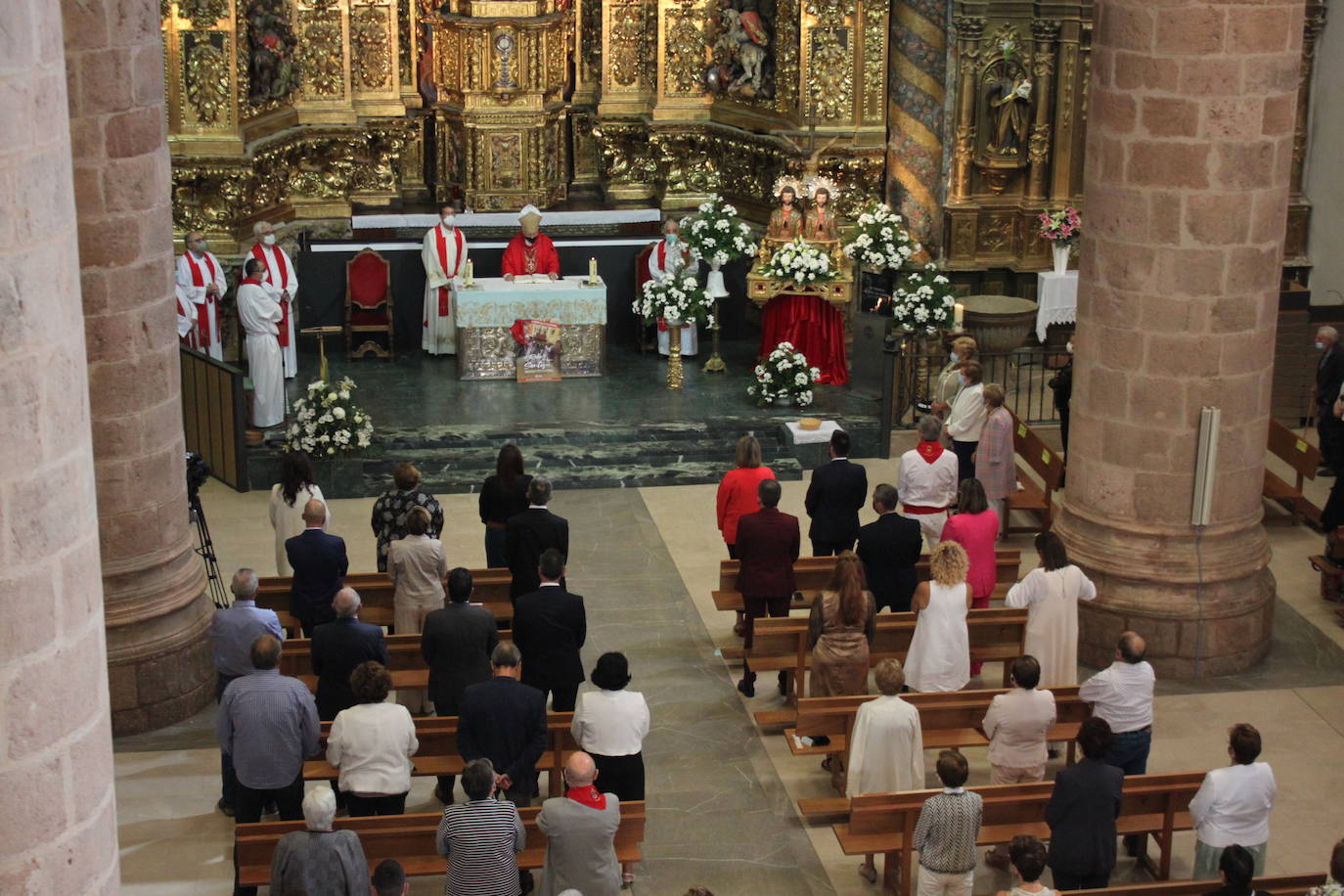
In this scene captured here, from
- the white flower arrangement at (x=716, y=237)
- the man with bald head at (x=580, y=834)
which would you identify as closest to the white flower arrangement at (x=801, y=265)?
the white flower arrangement at (x=716, y=237)

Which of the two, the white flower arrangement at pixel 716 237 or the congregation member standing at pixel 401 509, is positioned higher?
the white flower arrangement at pixel 716 237

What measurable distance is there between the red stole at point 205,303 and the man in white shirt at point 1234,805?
39.3 feet

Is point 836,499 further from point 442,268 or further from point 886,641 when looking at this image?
point 442,268

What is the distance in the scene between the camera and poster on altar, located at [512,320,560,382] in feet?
65.6

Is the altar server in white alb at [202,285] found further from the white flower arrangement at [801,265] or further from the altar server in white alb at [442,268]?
the white flower arrangement at [801,265]

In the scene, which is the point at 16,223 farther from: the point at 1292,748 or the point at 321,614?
the point at 1292,748

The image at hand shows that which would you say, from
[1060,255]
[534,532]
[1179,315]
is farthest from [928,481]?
[1060,255]

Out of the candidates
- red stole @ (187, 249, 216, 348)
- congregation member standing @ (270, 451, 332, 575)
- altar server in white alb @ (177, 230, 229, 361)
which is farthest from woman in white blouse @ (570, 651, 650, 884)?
red stole @ (187, 249, 216, 348)

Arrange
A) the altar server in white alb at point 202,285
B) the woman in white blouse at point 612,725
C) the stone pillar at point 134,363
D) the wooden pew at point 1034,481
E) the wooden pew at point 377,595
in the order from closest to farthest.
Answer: the woman in white blouse at point 612,725, the stone pillar at point 134,363, the wooden pew at point 377,595, the wooden pew at point 1034,481, the altar server in white alb at point 202,285

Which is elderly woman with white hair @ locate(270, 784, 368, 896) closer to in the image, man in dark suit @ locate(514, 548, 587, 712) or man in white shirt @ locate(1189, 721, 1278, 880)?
man in dark suit @ locate(514, 548, 587, 712)

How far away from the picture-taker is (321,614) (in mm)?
12328

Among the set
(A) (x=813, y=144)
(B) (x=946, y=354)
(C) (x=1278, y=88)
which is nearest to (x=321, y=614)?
(C) (x=1278, y=88)

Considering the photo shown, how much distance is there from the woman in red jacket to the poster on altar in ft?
22.0

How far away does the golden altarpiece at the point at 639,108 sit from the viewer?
69.3 ft
